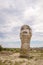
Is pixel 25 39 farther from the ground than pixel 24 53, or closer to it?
farther from the ground

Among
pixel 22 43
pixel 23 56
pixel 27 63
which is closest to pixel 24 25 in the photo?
pixel 22 43

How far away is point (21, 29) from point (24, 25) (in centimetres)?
71

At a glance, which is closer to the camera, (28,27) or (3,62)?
(3,62)

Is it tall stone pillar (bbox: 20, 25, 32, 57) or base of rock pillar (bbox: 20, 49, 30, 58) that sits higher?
tall stone pillar (bbox: 20, 25, 32, 57)

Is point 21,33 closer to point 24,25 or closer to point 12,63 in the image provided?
point 24,25

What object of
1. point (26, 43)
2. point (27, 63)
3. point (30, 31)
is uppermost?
point (30, 31)

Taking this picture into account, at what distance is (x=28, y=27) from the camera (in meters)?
25.9

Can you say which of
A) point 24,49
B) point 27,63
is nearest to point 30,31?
point 24,49

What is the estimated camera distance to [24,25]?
2584 centimetres

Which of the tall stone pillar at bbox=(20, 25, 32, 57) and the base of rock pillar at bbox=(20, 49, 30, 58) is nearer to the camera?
the base of rock pillar at bbox=(20, 49, 30, 58)

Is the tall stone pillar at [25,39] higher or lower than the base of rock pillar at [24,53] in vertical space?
higher

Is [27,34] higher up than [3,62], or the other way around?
[27,34]

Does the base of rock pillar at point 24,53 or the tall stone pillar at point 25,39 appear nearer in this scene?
the base of rock pillar at point 24,53

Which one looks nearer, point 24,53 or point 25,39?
point 24,53
